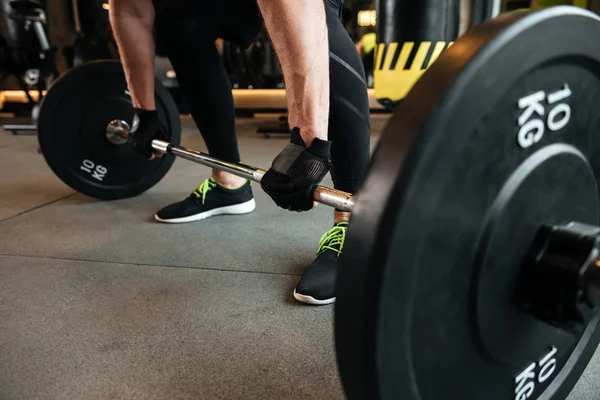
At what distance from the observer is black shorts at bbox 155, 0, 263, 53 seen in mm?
1075

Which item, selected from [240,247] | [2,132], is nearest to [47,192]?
[240,247]

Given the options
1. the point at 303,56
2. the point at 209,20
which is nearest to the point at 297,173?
the point at 303,56

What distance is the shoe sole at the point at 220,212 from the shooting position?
1.32 meters

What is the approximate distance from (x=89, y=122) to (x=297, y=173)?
1017 mm

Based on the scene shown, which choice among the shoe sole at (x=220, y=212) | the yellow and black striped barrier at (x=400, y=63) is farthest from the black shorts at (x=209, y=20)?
the yellow and black striped barrier at (x=400, y=63)

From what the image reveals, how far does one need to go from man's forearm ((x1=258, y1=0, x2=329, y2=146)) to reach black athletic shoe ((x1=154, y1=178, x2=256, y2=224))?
2.06 ft

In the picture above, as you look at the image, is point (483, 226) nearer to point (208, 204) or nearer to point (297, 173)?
point (297, 173)

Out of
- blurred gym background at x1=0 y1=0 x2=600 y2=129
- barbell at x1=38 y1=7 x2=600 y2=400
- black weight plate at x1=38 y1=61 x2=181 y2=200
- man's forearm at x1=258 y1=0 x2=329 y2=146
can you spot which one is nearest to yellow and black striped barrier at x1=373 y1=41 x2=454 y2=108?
blurred gym background at x1=0 y1=0 x2=600 y2=129

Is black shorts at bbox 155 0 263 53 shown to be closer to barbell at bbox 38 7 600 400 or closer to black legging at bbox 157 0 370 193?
black legging at bbox 157 0 370 193

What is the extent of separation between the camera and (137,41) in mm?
1185

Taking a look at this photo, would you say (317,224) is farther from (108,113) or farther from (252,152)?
(252,152)

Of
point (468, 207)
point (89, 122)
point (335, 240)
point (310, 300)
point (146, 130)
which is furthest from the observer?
point (89, 122)

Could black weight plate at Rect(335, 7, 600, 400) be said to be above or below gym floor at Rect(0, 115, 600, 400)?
above

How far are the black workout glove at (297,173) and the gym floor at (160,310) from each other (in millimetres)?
204
